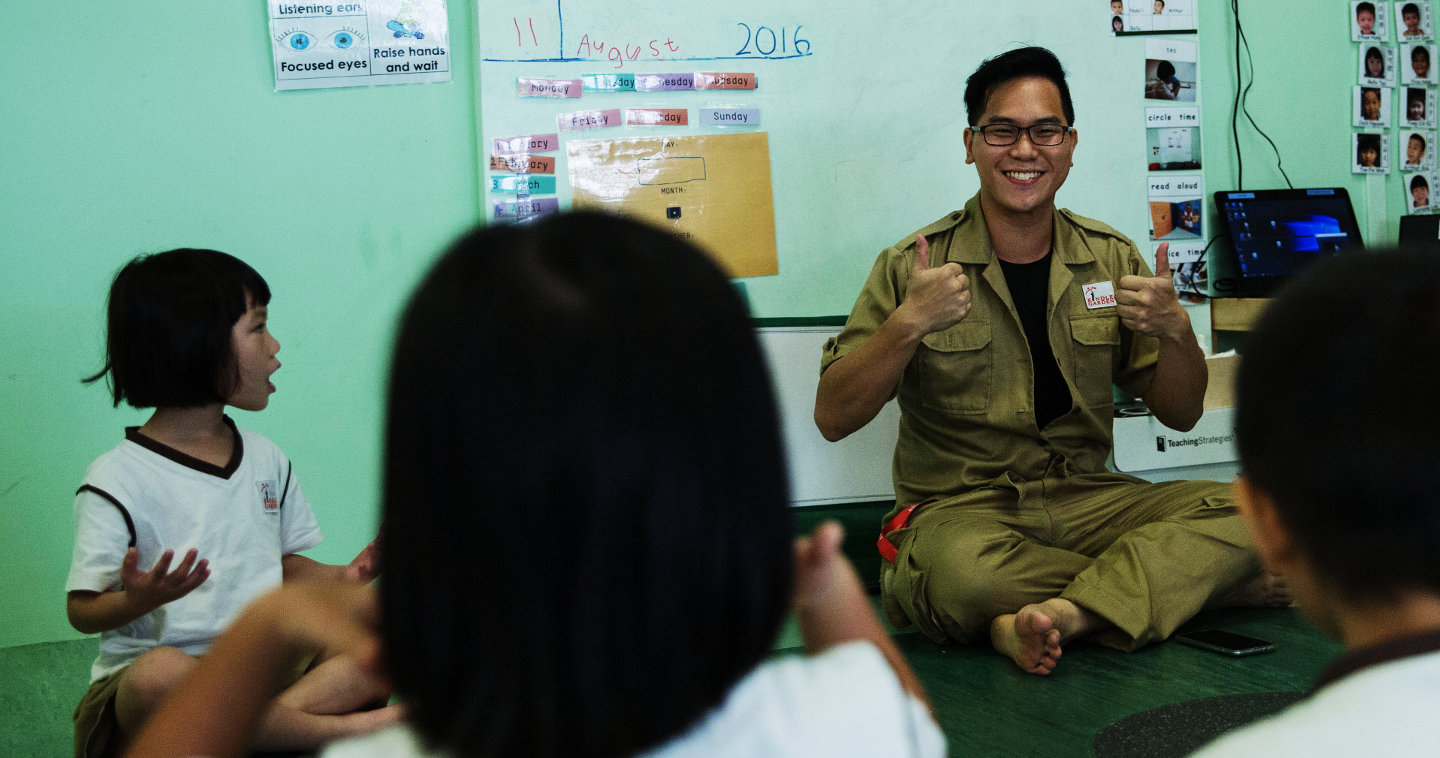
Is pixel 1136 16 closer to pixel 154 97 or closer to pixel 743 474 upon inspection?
pixel 154 97

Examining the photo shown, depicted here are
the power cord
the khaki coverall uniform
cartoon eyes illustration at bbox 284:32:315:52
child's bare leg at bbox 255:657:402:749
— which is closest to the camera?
child's bare leg at bbox 255:657:402:749

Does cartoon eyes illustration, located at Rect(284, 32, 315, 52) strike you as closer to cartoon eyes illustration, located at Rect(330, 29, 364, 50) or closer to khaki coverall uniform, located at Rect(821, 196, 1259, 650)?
cartoon eyes illustration, located at Rect(330, 29, 364, 50)

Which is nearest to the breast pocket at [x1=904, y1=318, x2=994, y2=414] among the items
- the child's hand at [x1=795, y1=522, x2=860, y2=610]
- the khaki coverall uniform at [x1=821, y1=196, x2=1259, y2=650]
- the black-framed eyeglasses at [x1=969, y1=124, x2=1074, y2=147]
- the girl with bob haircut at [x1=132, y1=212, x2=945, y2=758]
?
the khaki coverall uniform at [x1=821, y1=196, x2=1259, y2=650]

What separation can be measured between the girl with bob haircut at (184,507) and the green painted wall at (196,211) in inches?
24.1

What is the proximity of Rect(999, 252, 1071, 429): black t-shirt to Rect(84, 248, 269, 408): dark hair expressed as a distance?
58.3 inches

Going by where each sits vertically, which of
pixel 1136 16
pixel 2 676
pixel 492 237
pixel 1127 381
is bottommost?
pixel 2 676

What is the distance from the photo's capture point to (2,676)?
2062 millimetres

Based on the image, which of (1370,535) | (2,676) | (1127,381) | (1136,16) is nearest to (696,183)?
(1127,381)

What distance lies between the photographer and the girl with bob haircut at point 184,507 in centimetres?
138

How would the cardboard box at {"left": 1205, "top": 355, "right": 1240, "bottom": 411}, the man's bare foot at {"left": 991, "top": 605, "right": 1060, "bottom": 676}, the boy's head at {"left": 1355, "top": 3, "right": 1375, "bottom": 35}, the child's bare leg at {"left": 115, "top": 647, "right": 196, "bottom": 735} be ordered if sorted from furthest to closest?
the boy's head at {"left": 1355, "top": 3, "right": 1375, "bottom": 35}
the cardboard box at {"left": 1205, "top": 355, "right": 1240, "bottom": 411}
the man's bare foot at {"left": 991, "top": 605, "right": 1060, "bottom": 676}
the child's bare leg at {"left": 115, "top": 647, "right": 196, "bottom": 735}

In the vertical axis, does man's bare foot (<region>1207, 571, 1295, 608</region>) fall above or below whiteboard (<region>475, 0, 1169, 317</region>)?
below

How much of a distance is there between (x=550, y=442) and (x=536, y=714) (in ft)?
0.39

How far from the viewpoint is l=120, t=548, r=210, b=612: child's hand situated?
1.24 meters

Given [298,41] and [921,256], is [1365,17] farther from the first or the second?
[298,41]
